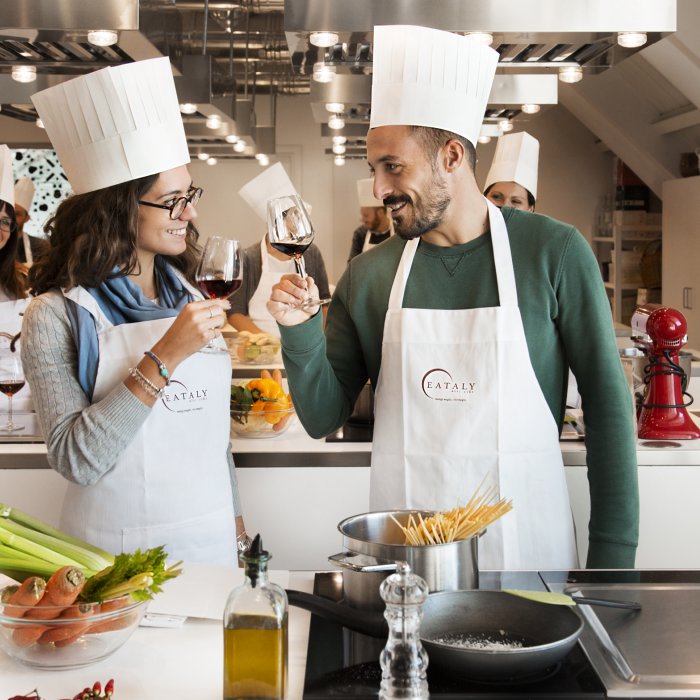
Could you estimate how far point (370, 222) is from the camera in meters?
6.93

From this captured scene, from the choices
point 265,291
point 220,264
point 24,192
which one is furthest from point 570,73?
point 24,192

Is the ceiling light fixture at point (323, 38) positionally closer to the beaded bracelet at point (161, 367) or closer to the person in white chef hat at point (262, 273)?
the beaded bracelet at point (161, 367)

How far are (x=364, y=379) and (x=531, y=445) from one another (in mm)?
424

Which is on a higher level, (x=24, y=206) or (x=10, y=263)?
(x=24, y=206)

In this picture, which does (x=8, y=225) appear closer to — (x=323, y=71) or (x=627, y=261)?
(x=323, y=71)

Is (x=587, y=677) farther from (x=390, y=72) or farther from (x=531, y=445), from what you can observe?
(x=390, y=72)

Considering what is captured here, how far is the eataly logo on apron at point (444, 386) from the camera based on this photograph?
2.01 m

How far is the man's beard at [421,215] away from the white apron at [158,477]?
0.51 metres

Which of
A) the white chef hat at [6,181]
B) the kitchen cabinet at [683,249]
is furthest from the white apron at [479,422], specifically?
the kitchen cabinet at [683,249]

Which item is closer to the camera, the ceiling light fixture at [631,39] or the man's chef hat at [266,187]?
the ceiling light fixture at [631,39]

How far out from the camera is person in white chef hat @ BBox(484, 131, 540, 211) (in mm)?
4449

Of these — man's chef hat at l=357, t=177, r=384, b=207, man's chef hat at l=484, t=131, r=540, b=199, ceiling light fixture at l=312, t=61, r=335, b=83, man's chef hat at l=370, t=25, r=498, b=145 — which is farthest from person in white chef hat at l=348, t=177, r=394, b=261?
man's chef hat at l=370, t=25, r=498, b=145

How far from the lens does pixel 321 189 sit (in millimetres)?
10969

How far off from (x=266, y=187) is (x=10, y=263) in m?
2.21
